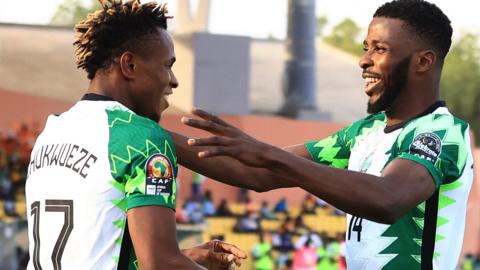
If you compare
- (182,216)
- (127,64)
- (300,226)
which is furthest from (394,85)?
(300,226)

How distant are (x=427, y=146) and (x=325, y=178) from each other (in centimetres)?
60

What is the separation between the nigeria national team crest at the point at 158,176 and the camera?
3.65 meters

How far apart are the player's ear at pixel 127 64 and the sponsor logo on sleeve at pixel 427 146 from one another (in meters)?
1.08

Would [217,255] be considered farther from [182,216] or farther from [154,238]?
[182,216]

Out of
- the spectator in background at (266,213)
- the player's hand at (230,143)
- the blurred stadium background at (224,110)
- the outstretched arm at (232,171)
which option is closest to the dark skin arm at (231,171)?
the outstretched arm at (232,171)

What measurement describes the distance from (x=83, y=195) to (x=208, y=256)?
0.72 meters

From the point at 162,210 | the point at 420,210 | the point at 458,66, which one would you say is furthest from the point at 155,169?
the point at 458,66

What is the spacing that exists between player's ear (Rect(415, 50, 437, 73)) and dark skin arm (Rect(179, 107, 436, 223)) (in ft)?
2.36

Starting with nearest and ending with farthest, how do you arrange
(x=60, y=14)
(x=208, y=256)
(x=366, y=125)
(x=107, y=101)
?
(x=107, y=101), (x=208, y=256), (x=366, y=125), (x=60, y=14)

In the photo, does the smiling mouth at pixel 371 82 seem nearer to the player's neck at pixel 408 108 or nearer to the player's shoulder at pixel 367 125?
the player's neck at pixel 408 108

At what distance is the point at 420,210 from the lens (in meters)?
4.28

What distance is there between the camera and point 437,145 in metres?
4.11

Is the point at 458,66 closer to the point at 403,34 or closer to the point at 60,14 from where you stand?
the point at 60,14

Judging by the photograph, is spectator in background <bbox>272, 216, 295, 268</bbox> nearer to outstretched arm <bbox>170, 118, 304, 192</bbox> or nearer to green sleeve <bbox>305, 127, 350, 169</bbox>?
green sleeve <bbox>305, 127, 350, 169</bbox>
